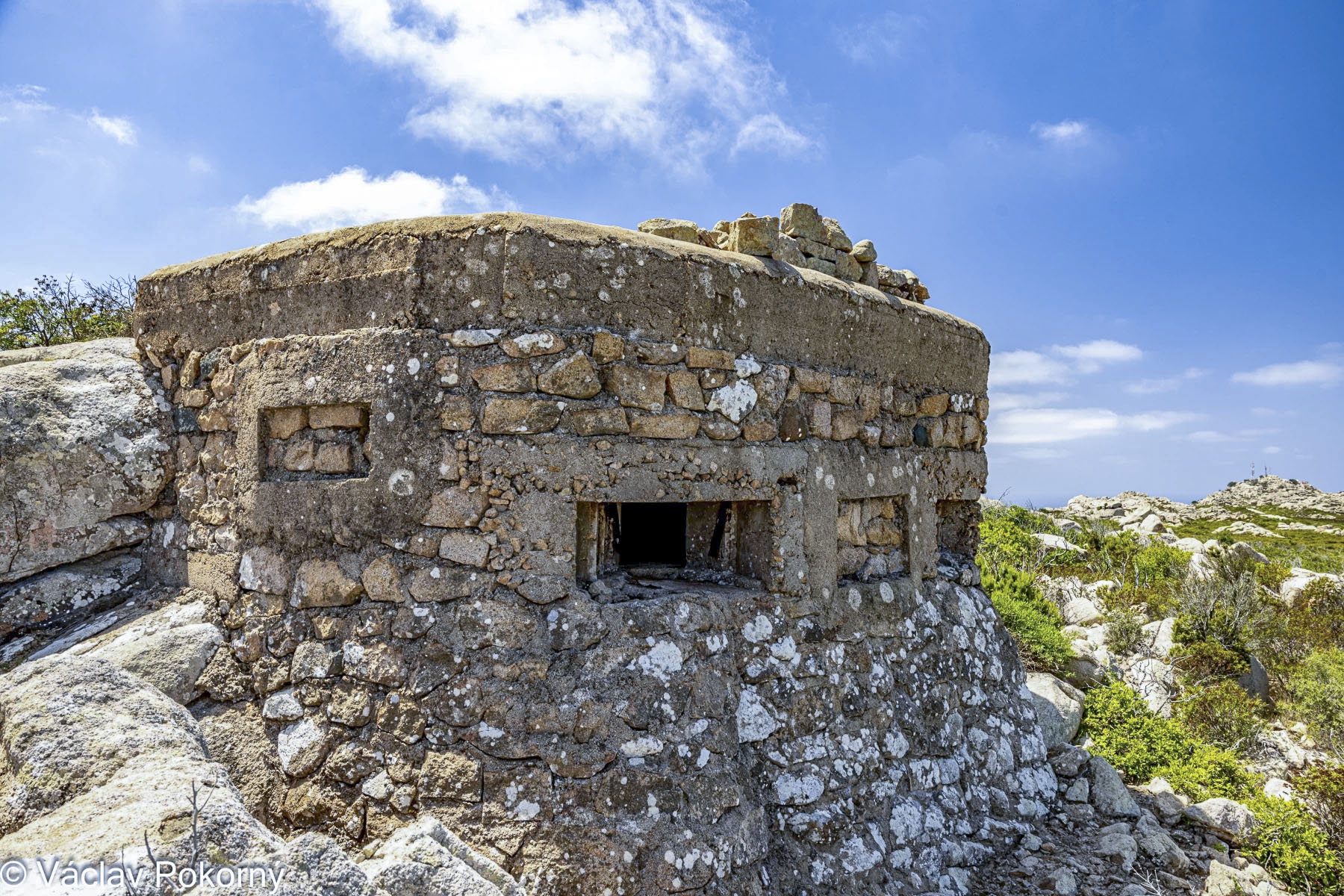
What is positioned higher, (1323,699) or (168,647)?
(168,647)

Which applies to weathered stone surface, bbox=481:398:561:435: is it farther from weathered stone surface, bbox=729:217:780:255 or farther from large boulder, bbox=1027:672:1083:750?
large boulder, bbox=1027:672:1083:750

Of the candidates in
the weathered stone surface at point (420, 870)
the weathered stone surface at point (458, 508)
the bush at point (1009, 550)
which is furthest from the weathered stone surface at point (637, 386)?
the bush at point (1009, 550)

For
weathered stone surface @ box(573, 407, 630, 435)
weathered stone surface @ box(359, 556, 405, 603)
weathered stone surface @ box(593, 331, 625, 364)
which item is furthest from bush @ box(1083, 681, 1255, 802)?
weathered stone surface @ box(359, 556, 405, 603)

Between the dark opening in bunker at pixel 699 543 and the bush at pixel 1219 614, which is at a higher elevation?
the dark opening in bunker at pixel 699 543

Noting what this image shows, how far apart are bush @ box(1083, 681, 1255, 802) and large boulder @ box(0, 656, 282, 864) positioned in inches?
196

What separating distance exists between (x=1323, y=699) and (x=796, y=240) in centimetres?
677

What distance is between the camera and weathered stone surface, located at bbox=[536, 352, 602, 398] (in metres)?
3.13

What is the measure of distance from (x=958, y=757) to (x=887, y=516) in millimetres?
1290

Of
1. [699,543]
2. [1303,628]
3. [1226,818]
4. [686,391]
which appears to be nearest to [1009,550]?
[1303,628]

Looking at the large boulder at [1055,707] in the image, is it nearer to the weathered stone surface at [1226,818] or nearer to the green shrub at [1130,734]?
the green shrub at [1130,734]

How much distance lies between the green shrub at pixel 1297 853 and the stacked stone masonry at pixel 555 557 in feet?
5.86

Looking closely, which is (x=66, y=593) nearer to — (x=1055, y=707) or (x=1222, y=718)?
(x=1055, y=707)

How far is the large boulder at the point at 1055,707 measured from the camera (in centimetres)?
518

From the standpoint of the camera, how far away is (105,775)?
2.15 metres
